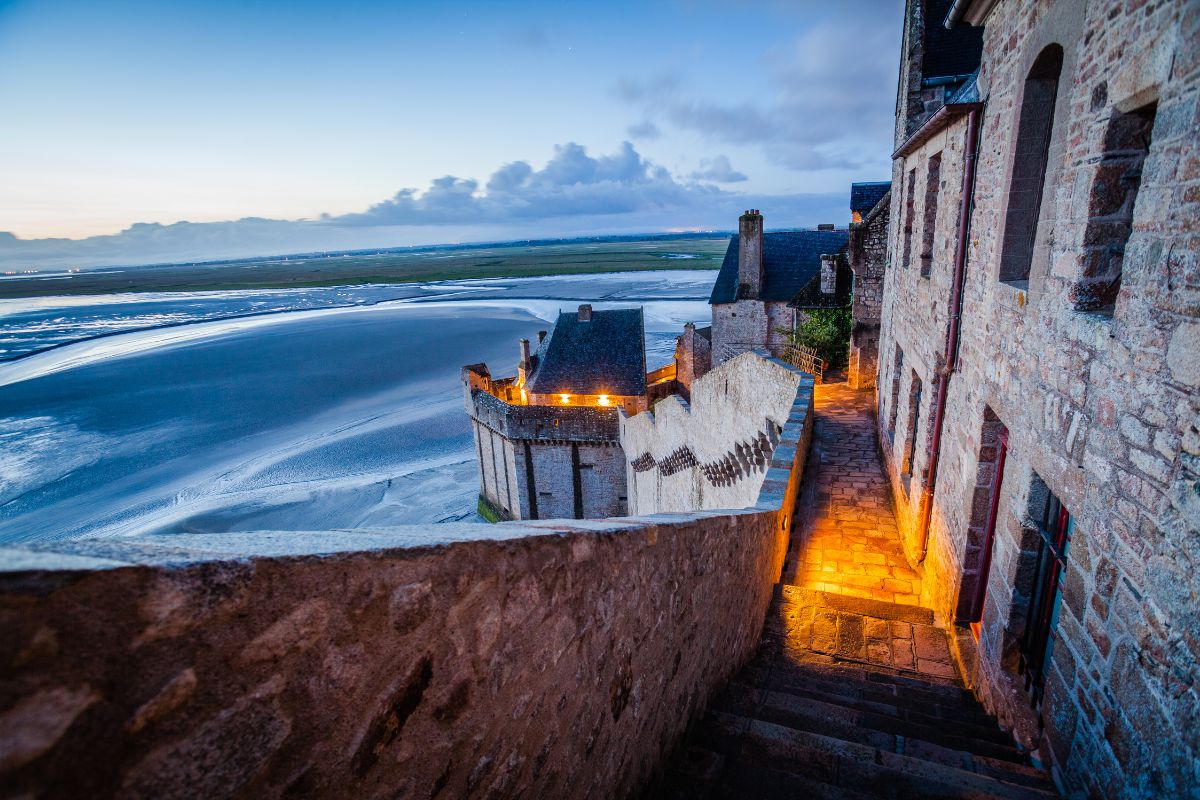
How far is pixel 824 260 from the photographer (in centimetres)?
1816

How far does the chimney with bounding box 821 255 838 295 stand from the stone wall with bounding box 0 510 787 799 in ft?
57.7

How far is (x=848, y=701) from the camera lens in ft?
14.5

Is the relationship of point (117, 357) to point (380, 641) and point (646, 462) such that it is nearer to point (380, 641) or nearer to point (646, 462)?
point (646, 462)

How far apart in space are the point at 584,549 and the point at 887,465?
30.1ft

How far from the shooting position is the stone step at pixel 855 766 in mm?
2928

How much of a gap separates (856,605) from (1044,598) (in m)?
2.69

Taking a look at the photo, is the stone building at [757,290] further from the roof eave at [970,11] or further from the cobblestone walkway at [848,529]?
the roof eave at [970,11]

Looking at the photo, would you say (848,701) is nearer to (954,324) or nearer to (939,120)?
(954,324)

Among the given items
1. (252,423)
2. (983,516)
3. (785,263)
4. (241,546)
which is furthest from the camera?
(252,423)

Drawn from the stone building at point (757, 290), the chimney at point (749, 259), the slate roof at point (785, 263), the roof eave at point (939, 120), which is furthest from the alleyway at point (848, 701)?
the slate roof at point (785, 263)

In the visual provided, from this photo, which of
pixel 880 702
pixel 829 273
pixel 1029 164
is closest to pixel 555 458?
pixel 829 273

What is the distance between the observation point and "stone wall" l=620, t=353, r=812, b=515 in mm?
8367

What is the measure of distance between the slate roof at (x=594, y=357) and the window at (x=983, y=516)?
1668 centimetres

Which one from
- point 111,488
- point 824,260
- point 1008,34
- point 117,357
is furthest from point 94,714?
point 117,357
